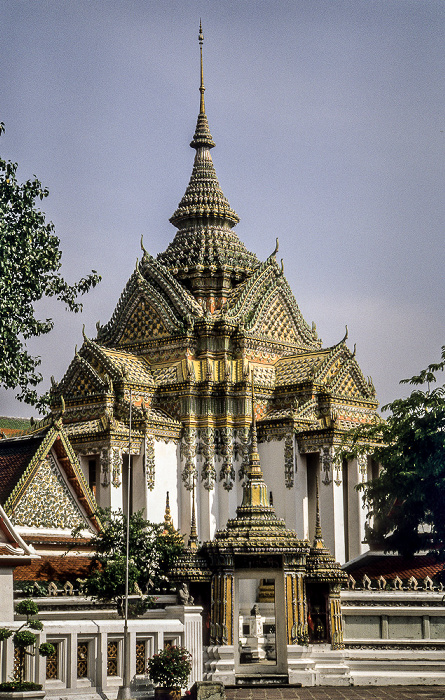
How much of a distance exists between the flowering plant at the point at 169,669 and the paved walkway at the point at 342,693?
2.41 meters

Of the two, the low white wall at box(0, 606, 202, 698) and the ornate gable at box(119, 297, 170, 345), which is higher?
the ornate gable at box(119, 297, 170, 345)

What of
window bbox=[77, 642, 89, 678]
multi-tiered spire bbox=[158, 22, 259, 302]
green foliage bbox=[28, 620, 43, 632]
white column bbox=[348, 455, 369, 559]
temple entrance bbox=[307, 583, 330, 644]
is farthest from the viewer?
multi-tiered spire bbox=[158, 22, 259, 302]

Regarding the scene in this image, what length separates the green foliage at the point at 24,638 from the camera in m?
17.5

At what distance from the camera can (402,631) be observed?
26812mm

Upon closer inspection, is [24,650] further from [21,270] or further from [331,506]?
[331,506]

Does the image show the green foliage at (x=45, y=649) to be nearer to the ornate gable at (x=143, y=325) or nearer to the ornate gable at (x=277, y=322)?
the ornate gable at (x=143, y=325)

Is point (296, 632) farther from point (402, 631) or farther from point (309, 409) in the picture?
point (309, 409)

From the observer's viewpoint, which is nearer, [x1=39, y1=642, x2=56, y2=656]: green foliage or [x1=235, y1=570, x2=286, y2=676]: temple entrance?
[x1=39, y1=642, x2=56, y2=656]: green foliage

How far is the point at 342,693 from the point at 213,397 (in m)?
15.2

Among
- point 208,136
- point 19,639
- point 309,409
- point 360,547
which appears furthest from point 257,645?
point 208,136

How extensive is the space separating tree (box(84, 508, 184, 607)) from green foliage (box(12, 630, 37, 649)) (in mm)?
4811

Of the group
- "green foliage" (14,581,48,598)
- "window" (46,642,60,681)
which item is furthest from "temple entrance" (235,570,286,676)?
"window" (46,642,60,681)

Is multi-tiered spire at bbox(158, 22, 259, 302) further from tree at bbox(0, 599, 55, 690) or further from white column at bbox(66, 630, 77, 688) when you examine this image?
tree at bbox(0, 599, 55, 690)

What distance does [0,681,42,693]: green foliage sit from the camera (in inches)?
669
